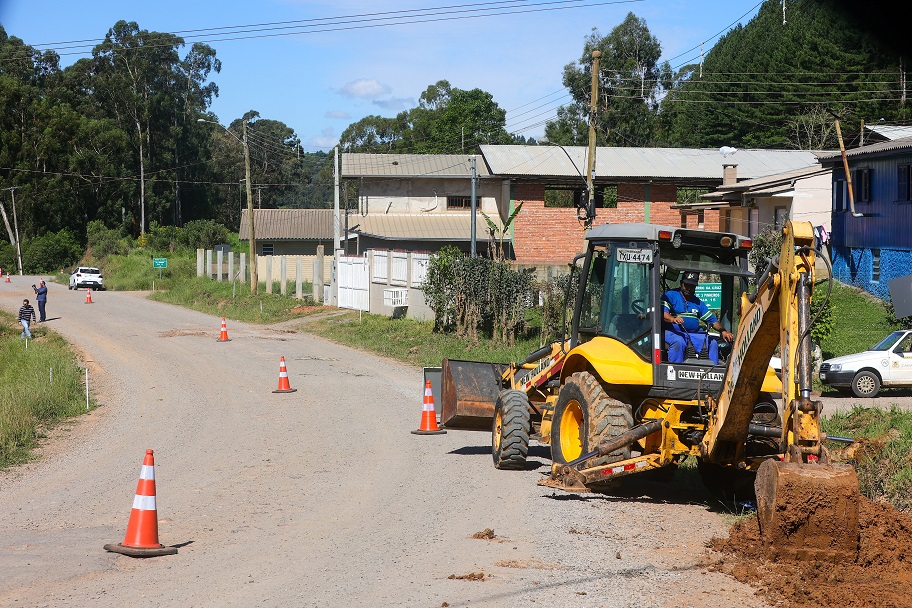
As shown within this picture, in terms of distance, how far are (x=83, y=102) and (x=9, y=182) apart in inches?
456

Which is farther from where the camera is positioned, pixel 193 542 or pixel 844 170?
pixel 844 170

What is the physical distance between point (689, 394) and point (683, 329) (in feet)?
2.36

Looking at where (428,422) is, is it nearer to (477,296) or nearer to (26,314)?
(477,296)

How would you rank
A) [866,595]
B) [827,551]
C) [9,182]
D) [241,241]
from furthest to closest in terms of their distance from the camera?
[9,182] → [241,241] → [827,551] → [866,595]

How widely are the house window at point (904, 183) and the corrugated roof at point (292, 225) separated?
41.4m

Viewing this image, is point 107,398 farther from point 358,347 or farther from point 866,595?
point 866,595

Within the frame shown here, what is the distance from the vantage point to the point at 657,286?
10.0 m

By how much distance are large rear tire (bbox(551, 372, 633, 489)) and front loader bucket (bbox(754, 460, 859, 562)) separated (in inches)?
100

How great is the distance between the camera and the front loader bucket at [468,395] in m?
12.9

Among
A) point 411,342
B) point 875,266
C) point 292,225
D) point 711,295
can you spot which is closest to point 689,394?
point 711,295

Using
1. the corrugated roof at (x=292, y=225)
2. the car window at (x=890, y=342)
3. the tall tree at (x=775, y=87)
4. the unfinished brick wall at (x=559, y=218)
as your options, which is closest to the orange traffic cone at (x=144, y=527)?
the car window at (x=890, y=342)

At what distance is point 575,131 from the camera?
83375 millimetres

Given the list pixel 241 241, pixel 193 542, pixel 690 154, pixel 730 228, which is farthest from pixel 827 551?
pixel 241 241

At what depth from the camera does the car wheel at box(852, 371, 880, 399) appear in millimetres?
21359
